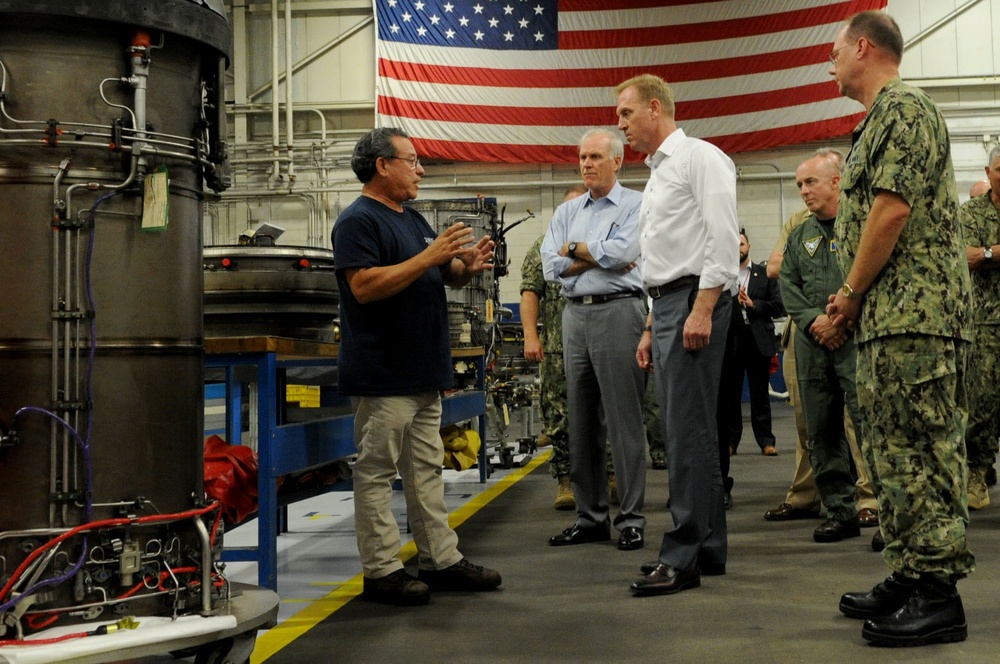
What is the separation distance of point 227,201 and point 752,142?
6.99 meters

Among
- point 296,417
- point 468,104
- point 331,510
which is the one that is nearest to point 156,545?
point 296,417

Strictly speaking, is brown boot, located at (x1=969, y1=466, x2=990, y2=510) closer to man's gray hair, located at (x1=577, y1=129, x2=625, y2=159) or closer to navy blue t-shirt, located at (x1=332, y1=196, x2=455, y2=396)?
man's gray hair, located at (x1=577, y1=129, x2=625, y2=159)

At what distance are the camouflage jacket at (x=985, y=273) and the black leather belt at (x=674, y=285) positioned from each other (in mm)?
2169

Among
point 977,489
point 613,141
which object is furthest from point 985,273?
point 613,141

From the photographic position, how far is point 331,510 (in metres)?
5.43

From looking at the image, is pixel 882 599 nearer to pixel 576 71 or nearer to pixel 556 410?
pixel 556 410

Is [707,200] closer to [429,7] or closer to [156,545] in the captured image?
[156,545]

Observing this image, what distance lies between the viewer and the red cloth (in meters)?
3.06

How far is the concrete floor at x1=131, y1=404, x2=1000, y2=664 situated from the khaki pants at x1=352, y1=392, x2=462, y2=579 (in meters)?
0.15

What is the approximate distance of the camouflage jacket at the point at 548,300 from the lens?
5.50 m

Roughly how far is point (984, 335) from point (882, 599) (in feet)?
8.03

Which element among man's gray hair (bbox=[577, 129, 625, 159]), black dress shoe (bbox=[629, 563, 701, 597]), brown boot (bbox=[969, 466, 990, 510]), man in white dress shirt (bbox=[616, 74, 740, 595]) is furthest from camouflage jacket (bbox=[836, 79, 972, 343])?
brown boot (bbox=[969, 466, 990, 510])

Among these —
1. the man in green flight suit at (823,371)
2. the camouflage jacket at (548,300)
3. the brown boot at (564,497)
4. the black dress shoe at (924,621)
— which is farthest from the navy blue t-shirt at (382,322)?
the camouflage jacket at (548,300)

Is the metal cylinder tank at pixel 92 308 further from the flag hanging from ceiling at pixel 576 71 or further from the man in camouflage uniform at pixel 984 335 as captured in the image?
the flag hanging from ceiling at pixel 576 71
